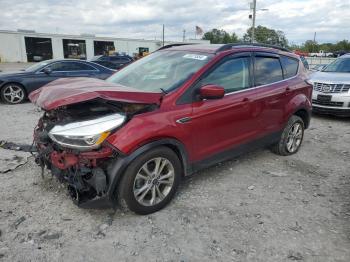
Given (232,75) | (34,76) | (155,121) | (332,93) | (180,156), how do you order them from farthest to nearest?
(34,76), (332,93), (232,75), (180,156), (155,121)

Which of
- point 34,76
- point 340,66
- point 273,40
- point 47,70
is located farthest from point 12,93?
point 273,40

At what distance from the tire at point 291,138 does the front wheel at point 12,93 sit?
7911mm

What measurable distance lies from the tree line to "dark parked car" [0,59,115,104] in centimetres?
5066

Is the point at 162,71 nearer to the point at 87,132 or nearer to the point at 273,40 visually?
the point at 87,132

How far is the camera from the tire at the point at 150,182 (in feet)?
10.4

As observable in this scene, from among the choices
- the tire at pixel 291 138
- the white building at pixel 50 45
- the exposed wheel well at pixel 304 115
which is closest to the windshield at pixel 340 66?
the exposed wheel well at pixel 304 115

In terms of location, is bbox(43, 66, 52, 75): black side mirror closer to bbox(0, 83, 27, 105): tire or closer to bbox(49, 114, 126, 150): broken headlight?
bbox(0, 83, 27, 105): tire

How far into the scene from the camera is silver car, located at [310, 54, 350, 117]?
8070 millimetres

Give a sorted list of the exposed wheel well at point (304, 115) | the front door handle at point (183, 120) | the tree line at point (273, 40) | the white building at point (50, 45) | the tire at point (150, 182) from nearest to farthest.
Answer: the tire at point (150, 182)
the front door handle at point (183, 120)
the exposed wheel well at point (304, 115)
the white building at point (50, 45)
the tree line at point (273, 40)

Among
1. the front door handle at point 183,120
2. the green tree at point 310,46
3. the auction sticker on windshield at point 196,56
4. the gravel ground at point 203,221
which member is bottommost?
the gravel ground at point 203,221

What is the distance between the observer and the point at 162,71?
4.07m

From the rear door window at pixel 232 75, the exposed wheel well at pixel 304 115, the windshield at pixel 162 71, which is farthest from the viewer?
the exposed wheel well at pixel 304 115

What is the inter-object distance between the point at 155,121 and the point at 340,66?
8251mm

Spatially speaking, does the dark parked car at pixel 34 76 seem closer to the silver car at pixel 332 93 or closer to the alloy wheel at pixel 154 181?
the silver car at pixel 332 93
